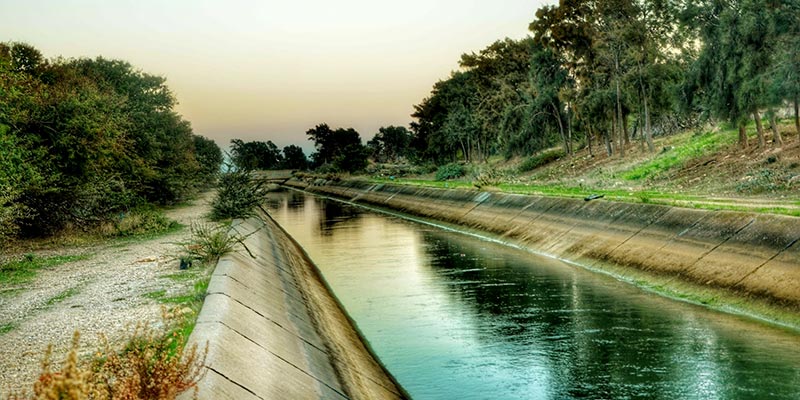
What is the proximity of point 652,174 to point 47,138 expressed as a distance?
116 feet

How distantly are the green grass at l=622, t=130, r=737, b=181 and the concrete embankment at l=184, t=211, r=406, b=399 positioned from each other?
30417mm

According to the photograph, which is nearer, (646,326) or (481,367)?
(481,367)

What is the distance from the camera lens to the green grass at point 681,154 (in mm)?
43531

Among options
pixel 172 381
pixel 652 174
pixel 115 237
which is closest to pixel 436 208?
pixel 652 174

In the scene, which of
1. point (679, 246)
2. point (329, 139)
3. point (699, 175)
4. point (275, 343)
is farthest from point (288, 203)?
point (329, 139)

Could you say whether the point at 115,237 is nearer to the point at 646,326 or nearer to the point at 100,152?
the point at 100,152

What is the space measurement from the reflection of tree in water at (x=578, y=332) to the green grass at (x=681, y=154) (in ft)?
70.8

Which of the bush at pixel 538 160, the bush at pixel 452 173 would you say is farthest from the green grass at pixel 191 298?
the bush at pixel 452 173

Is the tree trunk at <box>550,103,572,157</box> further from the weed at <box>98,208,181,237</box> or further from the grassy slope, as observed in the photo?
the weed at <box>98,208,181,237</box>

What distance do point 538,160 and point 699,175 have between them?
3562 cm

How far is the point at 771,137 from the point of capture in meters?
40.6

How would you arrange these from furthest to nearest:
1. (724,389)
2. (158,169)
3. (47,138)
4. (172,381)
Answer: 1. (158,169)
2. (47,138)
3. (724,389)
4. (172,381)

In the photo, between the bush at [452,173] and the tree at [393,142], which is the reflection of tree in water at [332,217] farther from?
the tree at [393,142]

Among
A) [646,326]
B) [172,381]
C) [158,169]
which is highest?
[158,169]
